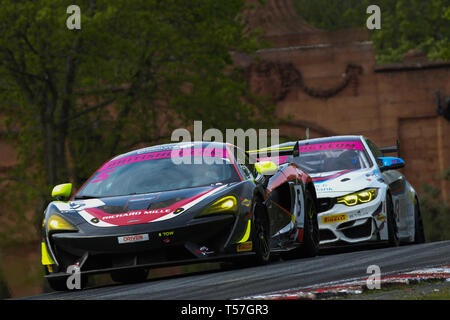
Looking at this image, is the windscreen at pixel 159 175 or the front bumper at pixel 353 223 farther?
the front bumper at pixel 353 223

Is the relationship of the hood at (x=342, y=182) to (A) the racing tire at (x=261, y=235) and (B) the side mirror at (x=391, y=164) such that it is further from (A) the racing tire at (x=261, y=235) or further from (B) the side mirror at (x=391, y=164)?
(A) the racing tire at (x=261, y=235)

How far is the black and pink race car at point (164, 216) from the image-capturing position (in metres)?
9.07

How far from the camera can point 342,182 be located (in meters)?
13.9

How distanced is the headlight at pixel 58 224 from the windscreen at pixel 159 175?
69cm

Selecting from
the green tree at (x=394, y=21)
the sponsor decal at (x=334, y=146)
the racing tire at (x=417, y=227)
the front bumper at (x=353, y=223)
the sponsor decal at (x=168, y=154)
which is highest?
the green tree at (x=394, y=21)

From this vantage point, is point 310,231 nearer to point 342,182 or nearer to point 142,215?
point 342,182

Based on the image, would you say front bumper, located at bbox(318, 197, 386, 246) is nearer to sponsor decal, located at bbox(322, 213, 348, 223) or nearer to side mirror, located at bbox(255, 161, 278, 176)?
sponsor decal, located at bbox(322, 213, 348, 223)

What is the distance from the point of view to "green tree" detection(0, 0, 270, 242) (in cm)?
2408

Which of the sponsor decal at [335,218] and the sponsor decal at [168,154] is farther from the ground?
the sponsor decal at [168,154]

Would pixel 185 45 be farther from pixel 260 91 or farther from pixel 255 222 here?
pixel 255 222

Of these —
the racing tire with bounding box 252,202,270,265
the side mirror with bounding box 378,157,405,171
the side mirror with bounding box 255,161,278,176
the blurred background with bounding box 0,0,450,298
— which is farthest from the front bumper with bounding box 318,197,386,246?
the blurred background with bounding box 0,0,450,298

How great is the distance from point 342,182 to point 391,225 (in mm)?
907

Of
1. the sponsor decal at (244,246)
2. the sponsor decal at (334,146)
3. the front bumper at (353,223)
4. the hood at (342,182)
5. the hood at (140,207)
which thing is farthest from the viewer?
the sponsor decal at (334,146)

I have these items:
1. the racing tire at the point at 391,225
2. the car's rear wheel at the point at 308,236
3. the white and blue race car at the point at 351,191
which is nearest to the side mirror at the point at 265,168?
the car's rear wheel at the point at 308,236
